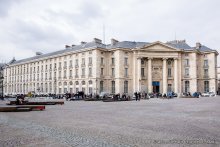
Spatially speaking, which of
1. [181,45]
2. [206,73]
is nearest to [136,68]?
[181,45]

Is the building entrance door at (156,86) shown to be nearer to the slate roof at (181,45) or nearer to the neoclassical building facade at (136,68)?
the neoclassical building facade at (136,68)

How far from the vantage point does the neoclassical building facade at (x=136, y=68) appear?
67.9m

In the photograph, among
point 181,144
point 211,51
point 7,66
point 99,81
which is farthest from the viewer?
point 7,66

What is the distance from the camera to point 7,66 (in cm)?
10644

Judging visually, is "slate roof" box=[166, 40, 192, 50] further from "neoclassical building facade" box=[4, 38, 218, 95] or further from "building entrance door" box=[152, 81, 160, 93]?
"building entrance door" box=[152, 81, 160, 93]

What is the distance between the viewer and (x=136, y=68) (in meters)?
69.7

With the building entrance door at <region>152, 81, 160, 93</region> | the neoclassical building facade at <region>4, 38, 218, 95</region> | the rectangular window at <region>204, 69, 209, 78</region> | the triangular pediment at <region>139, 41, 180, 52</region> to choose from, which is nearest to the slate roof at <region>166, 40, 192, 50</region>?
the neoclassical building facade at <region>4, 38, 218, 95</region>

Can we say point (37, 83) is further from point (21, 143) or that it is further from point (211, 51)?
point (21, 143)

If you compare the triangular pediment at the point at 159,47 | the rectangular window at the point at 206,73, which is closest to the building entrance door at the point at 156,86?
the triangular pediment at the point at 159,47

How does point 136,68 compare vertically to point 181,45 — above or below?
below

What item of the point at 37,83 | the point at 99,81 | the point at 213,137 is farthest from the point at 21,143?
the point at 37,83

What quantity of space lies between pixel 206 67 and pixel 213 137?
69885mm

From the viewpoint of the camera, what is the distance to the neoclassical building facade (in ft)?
223

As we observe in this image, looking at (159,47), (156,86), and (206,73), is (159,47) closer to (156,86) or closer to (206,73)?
(156,86)
